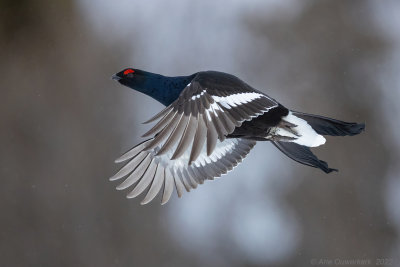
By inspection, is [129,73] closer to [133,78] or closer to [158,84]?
[133,78]

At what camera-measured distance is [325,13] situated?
6418 millimetres

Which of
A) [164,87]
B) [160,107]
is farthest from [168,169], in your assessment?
[160,107]

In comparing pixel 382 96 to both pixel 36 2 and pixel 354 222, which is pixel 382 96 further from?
pixel 36 2

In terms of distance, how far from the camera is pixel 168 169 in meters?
3.91

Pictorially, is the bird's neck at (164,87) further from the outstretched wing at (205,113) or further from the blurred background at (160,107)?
the blurred background at (160,107)

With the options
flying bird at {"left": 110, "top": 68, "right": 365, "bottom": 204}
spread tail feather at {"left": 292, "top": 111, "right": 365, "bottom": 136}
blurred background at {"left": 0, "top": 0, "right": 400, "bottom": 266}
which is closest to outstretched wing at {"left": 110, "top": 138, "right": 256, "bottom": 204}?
flying bird at {"left": 110, "top": 68, "right": 365, "bottom": 204}

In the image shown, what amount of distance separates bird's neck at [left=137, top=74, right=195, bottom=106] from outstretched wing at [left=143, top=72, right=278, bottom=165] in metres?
0.30

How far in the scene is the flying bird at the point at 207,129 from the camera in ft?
9.85

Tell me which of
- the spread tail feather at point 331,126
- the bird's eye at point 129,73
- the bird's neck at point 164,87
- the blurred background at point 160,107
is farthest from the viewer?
the blurred background at point 160,107

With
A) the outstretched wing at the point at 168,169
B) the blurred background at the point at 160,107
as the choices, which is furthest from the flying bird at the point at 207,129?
the blurred background at the point at 160,107

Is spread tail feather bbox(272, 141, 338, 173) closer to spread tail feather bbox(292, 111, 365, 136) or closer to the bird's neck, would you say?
spread tail feather bbox(292, 111, 365, 136)

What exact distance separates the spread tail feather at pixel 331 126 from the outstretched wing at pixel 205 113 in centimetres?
33

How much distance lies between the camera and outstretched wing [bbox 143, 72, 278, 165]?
294 cm

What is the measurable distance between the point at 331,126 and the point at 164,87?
82 cm
